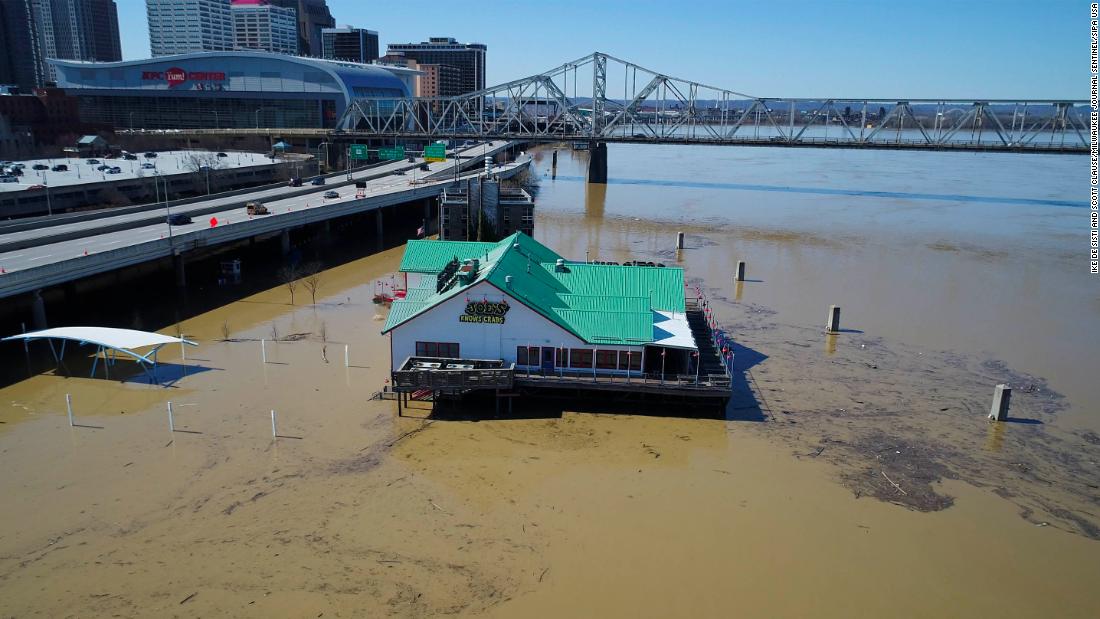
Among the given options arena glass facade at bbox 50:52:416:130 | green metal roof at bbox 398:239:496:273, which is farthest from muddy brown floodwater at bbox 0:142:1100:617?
arena glass facade at bbox 50:52:416:130

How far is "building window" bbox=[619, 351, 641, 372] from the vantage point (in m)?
23.6

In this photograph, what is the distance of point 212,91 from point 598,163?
54.1 m

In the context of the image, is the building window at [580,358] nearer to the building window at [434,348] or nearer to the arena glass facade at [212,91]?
the building window at [434,348]

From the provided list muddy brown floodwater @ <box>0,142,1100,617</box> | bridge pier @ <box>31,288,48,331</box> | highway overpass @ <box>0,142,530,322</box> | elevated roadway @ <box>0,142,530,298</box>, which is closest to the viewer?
muddy brown floodwater @ <box>0,142,1100,617</box>

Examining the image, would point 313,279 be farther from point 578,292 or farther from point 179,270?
point 578,292

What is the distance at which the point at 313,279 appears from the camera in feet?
127

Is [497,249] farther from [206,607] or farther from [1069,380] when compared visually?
[1069,380]

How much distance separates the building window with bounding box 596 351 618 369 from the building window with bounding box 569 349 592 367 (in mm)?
282

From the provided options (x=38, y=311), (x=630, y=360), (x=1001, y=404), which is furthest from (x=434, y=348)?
(x=1001, y=404)

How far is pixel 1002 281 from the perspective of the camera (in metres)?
44.0

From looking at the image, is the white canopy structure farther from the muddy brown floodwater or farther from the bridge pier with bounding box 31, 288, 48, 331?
the bridge pier with bounding box 31, 288, 48, 331

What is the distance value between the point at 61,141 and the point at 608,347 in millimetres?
93323

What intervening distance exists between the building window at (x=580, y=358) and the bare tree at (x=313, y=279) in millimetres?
17002

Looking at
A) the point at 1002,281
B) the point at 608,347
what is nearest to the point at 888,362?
the point at 608,347
